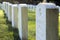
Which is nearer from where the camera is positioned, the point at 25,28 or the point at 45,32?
the point at 45,32

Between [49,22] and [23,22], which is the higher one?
[49,22]

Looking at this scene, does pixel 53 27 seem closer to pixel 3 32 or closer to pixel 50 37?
pixel 50 37

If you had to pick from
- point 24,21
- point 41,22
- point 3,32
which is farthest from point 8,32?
point 41,22

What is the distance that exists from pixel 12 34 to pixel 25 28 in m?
1.22

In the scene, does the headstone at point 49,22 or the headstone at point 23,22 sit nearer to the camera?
the headstone at point 49,22

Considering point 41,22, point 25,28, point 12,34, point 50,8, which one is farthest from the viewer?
point 12,34

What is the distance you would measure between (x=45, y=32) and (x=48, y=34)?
0.26ft

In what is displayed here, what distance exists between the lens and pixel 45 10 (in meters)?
4.09

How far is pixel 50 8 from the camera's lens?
157 inches

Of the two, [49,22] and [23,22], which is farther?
[23,22]

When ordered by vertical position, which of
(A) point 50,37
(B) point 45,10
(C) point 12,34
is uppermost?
(B) point 45,10

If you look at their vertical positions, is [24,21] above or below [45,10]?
below

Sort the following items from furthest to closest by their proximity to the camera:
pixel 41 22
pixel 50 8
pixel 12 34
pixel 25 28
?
pixel 12 34 < pixel 25 28 < pixel 41 22 < pixel 50 8

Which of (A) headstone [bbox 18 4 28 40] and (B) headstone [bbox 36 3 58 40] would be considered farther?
(A) headstone [bbox 18 4 28 40]
